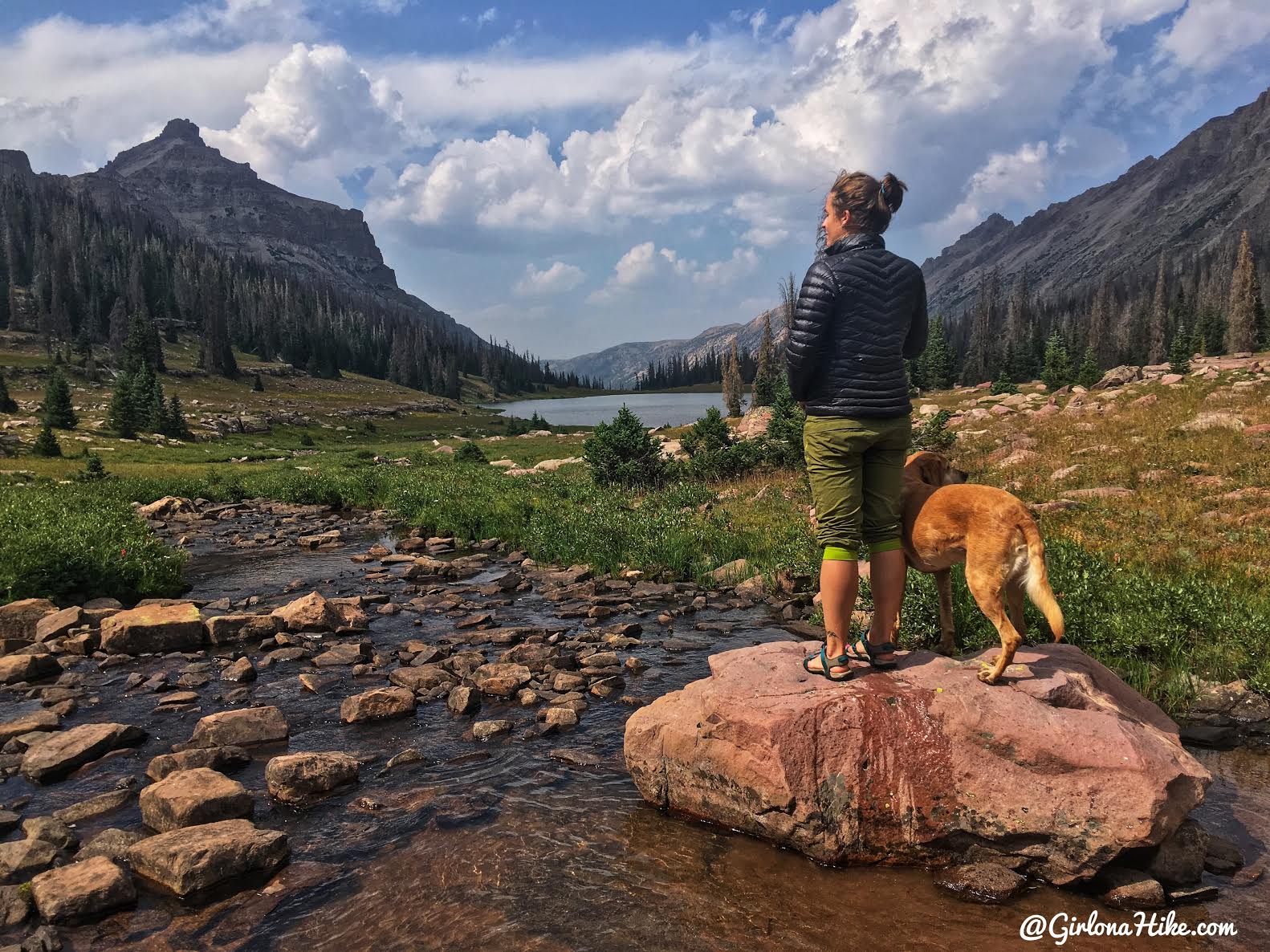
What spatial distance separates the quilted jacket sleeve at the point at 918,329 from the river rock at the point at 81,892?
294 inches

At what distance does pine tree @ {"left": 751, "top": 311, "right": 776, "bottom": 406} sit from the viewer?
71.2m

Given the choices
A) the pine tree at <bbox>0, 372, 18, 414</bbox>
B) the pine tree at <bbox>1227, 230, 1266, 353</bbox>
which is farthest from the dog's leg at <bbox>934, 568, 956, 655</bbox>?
the pine tree at <bbox>1227, 230, 1266, 353</bbox>

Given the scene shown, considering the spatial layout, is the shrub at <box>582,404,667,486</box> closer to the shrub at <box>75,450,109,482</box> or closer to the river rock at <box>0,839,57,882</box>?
the river rock at <box>0,839,57,882</box>

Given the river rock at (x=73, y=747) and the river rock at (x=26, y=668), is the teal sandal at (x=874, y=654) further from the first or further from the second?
the river rock at (x=26, y=668)

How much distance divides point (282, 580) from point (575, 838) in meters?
13.5

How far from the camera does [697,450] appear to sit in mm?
28250

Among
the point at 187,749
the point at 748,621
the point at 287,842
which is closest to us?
the point at 287,842

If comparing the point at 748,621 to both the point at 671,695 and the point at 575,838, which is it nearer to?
the point at 671,695

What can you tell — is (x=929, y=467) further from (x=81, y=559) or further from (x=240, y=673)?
(x=81, y=559)

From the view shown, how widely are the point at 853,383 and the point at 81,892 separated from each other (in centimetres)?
695

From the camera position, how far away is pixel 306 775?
262 inches

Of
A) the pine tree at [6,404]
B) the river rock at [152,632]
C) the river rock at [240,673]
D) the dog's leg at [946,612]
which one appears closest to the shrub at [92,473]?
the river rock at [152,632]

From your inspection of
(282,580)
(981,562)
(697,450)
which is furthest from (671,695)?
(697,450)

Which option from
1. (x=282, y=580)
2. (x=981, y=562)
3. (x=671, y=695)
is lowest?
(x=282, y=580)
